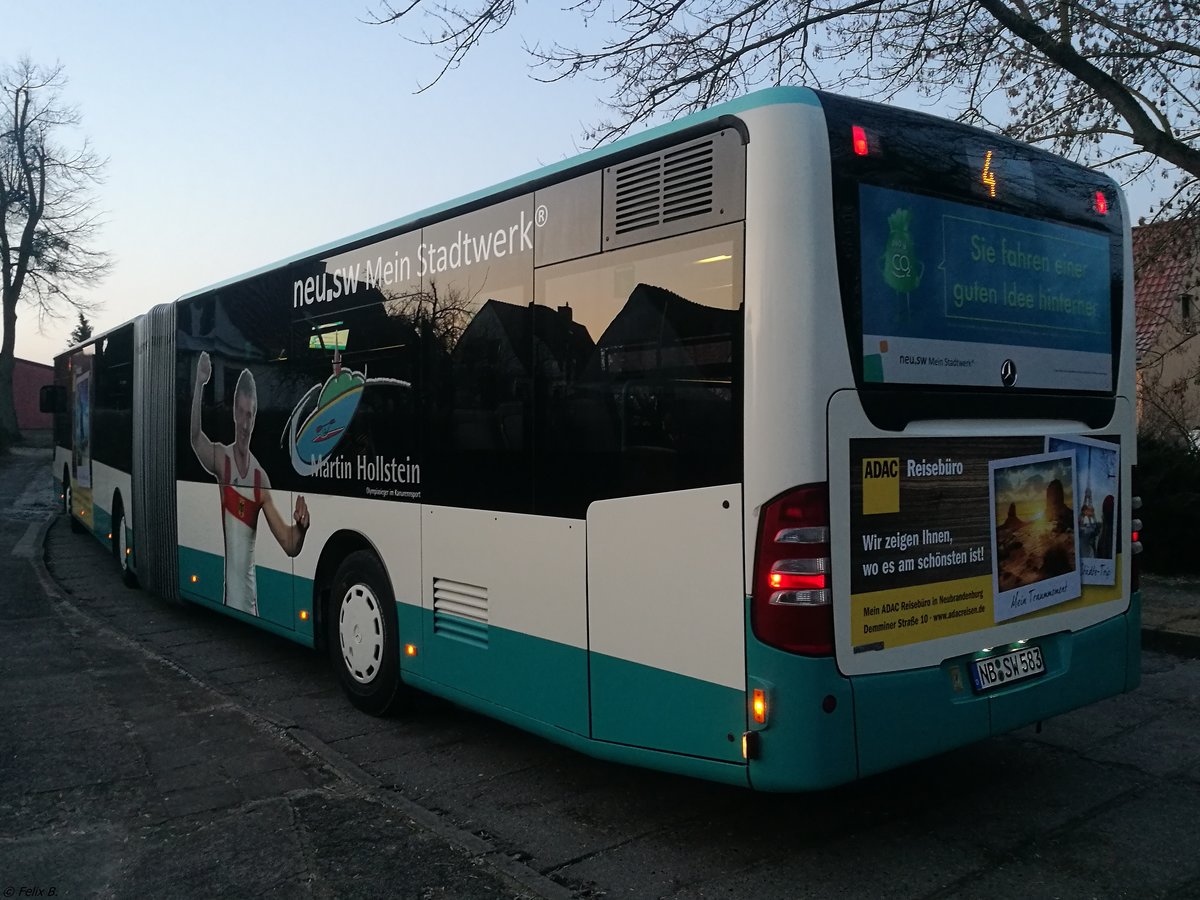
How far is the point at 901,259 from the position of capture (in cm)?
416

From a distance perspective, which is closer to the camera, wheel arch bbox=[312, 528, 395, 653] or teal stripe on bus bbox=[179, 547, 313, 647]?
wheel arch bbox=[312, 528, 395, 653]

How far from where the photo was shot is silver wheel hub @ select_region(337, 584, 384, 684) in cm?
635

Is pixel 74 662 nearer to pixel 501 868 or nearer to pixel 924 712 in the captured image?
pixel 501 868

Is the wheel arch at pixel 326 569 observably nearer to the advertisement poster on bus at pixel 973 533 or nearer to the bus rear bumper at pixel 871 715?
the bus rear bumper at pixel 871 715

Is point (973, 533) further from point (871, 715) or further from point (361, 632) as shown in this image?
point (361, 632)

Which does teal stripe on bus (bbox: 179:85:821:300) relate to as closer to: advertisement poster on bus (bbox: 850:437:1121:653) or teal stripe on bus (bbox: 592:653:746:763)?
advertisement poster on bus (bbox: 850:437:1121:653)

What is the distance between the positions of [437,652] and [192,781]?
1396 mm

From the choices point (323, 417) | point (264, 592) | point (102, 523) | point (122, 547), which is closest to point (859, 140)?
point (323, 417)

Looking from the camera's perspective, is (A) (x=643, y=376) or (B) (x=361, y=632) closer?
(A) (x=643, y=376)

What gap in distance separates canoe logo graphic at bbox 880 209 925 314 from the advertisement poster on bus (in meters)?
0.63

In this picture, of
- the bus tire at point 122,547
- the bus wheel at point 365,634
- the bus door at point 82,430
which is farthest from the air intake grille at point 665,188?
the bus door at point 82,430

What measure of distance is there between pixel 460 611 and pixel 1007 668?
271cm

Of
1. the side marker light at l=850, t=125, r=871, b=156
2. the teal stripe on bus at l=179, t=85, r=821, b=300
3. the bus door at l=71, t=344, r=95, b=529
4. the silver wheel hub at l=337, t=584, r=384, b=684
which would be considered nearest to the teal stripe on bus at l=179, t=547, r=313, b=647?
the silver wheel hub at l=337, t=584, r=384, b=684

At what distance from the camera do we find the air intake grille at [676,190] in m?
4.03
